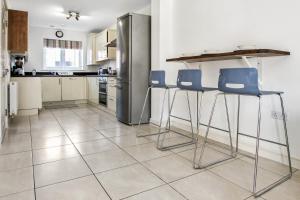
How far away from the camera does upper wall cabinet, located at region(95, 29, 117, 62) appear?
554 cm

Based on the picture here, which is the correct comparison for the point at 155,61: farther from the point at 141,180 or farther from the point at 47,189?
the point at 47,189

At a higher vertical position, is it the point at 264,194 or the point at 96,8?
the point at 96,8

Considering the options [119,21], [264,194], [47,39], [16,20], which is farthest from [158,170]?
[47,39]

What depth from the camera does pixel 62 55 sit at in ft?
22.1

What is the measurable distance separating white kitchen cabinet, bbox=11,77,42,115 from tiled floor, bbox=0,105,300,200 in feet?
6.06

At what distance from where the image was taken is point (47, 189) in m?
1.57

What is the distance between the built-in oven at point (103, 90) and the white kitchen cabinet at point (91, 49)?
1330mm

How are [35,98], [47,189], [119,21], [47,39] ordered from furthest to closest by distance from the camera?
[47,39], [35,98], [119,21], [47,189]

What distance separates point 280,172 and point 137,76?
2.47m

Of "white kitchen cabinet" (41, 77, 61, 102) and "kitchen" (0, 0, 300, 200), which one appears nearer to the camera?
"kitchen" (0, 0, 300, 200)

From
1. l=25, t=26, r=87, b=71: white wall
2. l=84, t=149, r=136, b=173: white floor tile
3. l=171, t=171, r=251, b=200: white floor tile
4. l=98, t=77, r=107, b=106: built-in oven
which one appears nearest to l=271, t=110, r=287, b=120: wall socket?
l=171, t=171, r=251, b=200: white floor tile

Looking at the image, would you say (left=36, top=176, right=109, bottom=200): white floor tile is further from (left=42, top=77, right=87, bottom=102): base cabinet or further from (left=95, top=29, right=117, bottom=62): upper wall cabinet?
(left=42, top=77, right=87, bottom=102): base cabinet

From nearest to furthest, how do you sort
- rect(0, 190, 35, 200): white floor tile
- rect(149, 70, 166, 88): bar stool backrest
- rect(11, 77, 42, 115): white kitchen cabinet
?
rect(0, 190, 35, 200): white floor tile → rect(149, 70, 166, 88): bar stool backrest → rect(11, 77, 42, 115): white kitchen cabinet

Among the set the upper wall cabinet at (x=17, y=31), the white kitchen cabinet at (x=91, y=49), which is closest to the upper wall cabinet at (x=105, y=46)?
the white kitchen cabinet at (x=91, y=49)
